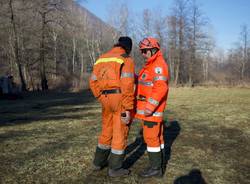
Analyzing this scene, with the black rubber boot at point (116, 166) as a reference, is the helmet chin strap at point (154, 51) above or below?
above

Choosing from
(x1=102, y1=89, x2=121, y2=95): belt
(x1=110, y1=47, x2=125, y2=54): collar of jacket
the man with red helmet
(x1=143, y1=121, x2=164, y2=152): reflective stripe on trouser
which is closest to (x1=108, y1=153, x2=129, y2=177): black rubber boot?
the man with red helmet

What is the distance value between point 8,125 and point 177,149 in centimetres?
549

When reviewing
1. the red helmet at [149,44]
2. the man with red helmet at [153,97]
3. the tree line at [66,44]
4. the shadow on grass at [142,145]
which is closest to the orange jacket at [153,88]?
the man with red helmet at [153,97]

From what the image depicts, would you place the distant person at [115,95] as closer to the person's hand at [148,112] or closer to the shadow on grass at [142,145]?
the person's hand at [148,112]

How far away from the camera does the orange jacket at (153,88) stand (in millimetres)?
3930

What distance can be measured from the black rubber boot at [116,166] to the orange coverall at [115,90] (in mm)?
89

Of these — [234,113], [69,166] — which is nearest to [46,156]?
[69,166]

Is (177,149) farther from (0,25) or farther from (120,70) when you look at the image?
(0,25)

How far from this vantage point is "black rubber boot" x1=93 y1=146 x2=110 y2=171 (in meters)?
4.34

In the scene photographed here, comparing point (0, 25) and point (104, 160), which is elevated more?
point (0, 25)

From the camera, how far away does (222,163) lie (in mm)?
5051

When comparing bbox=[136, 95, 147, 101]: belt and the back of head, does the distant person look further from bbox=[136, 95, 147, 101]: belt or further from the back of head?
bbox=[136, 95, 147, 101]: belt

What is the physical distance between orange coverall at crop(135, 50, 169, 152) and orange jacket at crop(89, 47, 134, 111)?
300mm

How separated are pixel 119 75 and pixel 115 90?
0.77 ft
